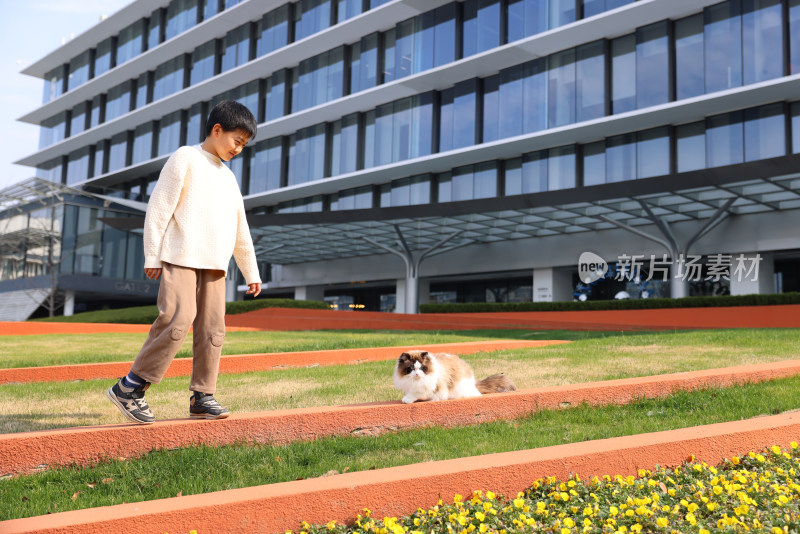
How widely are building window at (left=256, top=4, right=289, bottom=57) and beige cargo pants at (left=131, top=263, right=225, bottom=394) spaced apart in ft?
128

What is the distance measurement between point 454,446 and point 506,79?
30.5 m

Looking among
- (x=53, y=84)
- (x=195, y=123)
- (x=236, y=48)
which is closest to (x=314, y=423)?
(x=236, y=48)

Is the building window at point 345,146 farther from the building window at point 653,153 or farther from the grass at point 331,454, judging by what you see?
the grass at point 331,454

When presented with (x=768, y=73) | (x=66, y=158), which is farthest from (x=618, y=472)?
(x=66, y=158)

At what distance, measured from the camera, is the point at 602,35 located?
29.4 meters

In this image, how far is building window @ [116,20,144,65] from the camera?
49794 millimetres

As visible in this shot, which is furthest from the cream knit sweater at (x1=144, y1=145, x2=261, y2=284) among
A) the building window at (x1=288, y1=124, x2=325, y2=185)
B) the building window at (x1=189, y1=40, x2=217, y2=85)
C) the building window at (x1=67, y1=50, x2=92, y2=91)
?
the building window at (x1=67, y1=50, x2=92, y2=91)

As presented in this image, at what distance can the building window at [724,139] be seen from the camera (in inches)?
1042

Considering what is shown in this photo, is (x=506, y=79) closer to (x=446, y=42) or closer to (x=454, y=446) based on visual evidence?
(x=446, y=42)

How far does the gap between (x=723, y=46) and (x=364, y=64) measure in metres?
19.2

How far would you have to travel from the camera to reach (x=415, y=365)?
5.42 metres

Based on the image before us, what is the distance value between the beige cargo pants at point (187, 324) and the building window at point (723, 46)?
2667 centimetres

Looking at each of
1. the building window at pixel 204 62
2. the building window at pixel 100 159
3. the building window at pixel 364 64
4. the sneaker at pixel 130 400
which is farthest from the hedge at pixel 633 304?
the building window at pixel 100 159

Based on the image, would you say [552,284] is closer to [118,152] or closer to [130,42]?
[118,152]
